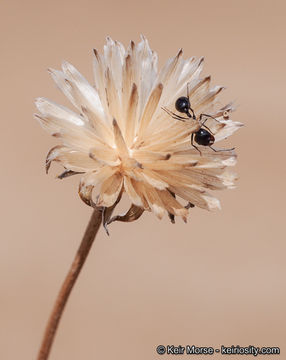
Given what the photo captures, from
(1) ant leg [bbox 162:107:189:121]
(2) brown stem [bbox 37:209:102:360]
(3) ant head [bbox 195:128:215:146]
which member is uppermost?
(1) ant leg [bbox 162:107:189:121]

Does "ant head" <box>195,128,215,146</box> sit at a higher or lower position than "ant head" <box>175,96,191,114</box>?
lower

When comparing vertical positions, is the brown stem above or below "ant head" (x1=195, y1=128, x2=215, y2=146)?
below

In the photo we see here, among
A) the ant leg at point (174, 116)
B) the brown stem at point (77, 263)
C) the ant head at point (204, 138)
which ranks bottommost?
the brown stem at point (77, 263)

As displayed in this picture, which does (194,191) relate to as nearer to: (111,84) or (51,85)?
(111,84)

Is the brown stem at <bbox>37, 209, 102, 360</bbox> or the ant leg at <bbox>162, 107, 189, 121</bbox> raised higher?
the ant leg at <bbox>162, 107, 189, 121</bbox>

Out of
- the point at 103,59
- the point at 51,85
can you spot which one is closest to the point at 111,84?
the point at 103,59
